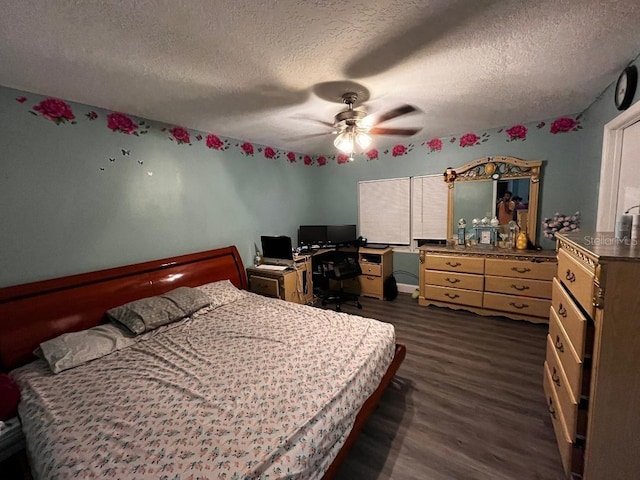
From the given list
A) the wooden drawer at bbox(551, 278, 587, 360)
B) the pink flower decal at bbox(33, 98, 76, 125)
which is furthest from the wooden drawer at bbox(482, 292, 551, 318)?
the pink flower decal at bbox(33, 98, 76, 125)

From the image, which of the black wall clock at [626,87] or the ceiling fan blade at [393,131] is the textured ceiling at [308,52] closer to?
the black wall clock at [626,87]

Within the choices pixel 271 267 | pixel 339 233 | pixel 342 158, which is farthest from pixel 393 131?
pixel 271 267

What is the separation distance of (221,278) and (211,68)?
2.09 metres

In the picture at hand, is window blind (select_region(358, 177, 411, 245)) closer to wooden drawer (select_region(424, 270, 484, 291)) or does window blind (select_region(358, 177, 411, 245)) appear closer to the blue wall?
the blue wall

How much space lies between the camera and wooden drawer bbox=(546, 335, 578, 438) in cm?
129

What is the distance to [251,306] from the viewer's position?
8.37 feet

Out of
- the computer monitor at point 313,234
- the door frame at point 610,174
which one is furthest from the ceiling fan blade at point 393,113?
the computer monitor at point 313,234

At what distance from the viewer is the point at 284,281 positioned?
3.19m

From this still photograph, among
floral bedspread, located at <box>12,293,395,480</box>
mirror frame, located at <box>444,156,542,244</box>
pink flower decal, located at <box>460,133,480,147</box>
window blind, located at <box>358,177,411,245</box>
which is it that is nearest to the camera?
floral bedspread, located at <box>12,293,395,480</box>

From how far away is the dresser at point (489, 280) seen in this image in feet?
9.64

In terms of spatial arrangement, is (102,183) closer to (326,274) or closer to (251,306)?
(251,306)

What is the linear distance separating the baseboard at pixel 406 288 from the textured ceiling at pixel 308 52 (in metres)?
2.62

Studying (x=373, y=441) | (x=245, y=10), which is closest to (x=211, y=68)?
(x=245, y=10)

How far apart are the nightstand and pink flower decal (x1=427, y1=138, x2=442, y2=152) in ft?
15.1
